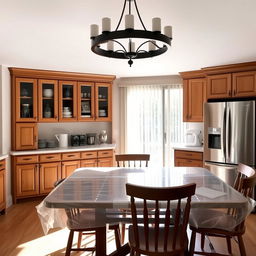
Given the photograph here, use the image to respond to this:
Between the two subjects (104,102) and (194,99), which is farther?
(104,102)

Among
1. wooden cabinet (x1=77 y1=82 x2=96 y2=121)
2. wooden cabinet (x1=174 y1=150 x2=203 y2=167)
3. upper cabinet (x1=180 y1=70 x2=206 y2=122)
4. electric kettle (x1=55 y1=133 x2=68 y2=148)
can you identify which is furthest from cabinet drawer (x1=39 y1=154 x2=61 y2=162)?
upper cabinet (x1=180 y1=70 x2=206 y2=122)

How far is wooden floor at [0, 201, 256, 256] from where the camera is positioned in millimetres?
2652

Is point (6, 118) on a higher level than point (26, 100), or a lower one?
lower

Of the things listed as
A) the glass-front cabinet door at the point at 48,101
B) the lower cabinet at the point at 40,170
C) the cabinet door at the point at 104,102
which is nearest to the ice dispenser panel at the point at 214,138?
the cabinet door at the point at 104,102

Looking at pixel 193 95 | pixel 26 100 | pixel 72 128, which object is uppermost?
pixel 193 95

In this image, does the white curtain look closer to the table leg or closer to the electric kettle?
the electric kettle

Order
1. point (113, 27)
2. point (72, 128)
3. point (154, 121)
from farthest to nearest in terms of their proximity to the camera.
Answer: point (154, 121)
point (72, 128)
point (113, 27)

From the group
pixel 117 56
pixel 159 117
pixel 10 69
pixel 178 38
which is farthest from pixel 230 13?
pixel 10 69

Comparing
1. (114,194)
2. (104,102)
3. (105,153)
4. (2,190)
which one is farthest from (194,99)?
(2,190)

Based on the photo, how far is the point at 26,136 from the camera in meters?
4.27

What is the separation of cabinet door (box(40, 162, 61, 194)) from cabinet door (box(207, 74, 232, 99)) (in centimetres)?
284

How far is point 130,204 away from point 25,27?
192 centimetres

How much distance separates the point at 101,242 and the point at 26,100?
10.2 ft

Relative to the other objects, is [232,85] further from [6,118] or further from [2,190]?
[2,190]
